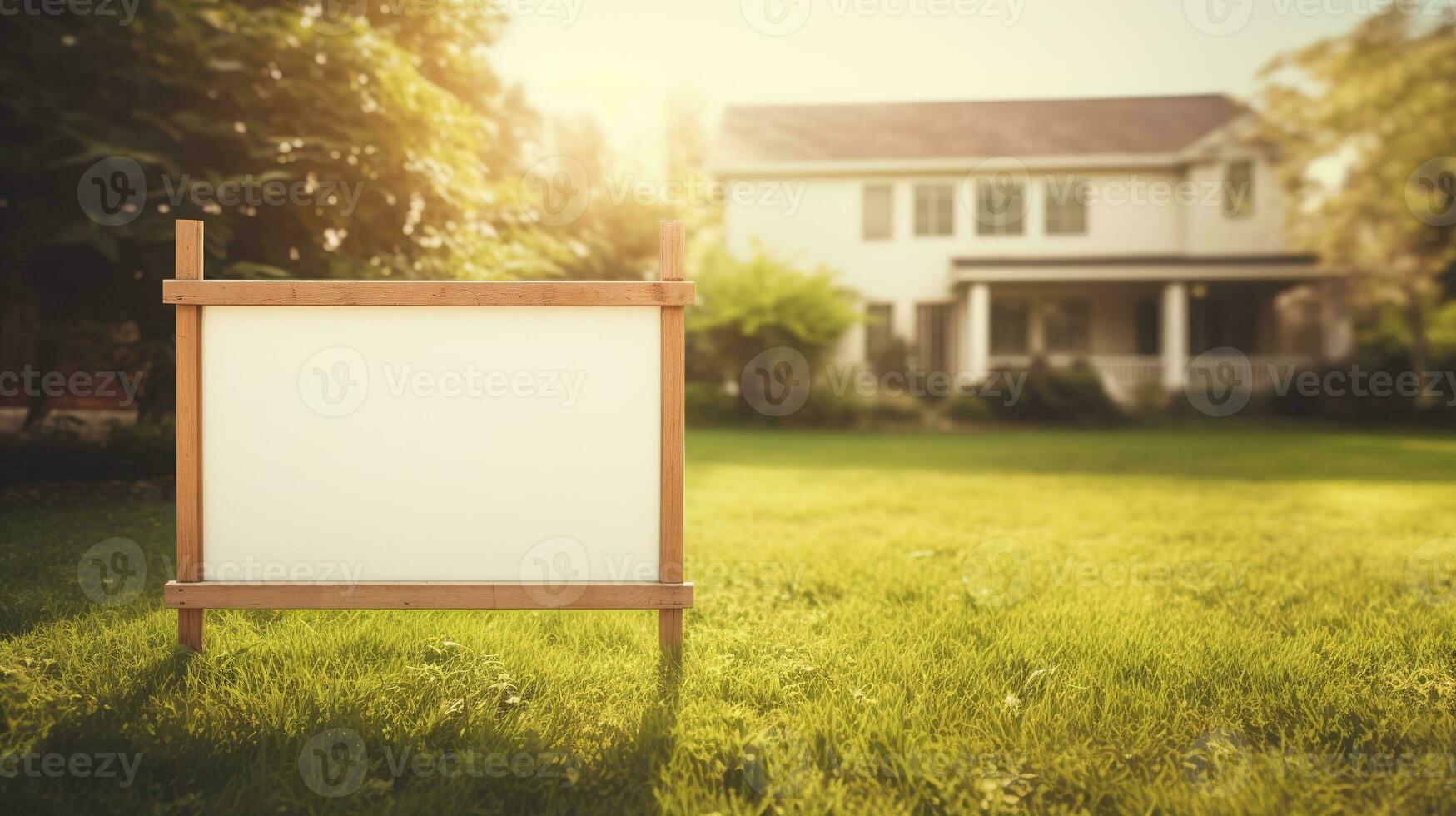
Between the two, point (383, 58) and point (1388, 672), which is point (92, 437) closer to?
point (383, 58)

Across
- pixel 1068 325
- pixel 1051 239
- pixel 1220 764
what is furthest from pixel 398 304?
pixel 1068 325

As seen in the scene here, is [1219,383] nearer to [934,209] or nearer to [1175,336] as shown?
[1175,336]

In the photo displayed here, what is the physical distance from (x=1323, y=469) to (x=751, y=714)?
10280mm

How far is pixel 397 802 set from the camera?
7.20 ft

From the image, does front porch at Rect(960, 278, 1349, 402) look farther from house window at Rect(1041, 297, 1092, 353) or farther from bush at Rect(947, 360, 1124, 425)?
bush at Rect(947, 360, 1124, 425)

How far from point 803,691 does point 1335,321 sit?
22109 millimetres

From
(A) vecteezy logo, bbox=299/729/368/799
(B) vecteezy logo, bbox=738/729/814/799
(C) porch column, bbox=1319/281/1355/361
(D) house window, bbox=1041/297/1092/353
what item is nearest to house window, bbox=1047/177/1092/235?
(D) house window, bbox=1041/297/1092/353

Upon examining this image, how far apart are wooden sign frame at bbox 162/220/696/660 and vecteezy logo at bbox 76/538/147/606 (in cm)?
120

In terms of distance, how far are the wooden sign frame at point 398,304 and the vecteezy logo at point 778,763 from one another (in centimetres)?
62

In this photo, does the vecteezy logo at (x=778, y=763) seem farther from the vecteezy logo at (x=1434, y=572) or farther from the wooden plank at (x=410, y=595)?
the vecteezy logo at (x=1434, y=572)

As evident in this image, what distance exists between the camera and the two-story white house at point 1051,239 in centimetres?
1916

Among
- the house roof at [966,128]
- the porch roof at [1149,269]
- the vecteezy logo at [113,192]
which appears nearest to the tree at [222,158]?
the vecteezy logo at [113,192]

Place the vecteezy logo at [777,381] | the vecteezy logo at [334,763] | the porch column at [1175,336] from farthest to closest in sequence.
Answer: the porch column at [1175,336] < the vecteezy logo at [777,381] < the vecteezy logo at [334,763]

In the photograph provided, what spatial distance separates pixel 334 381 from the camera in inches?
118
